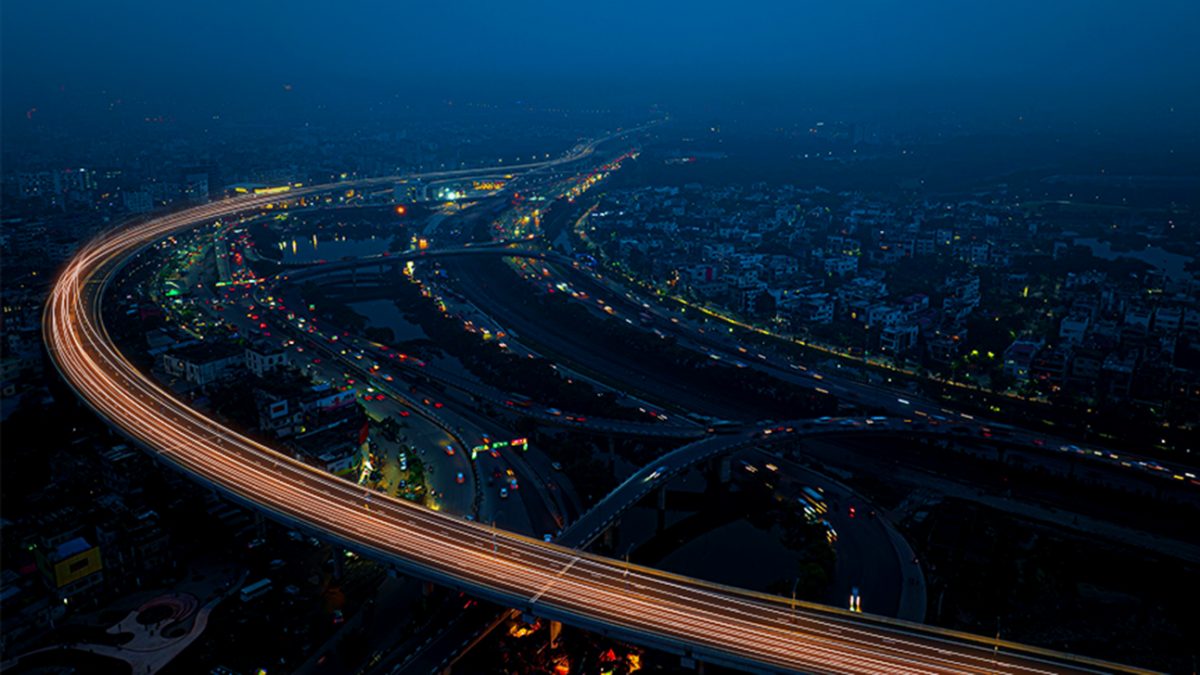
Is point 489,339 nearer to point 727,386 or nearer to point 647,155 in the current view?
point 727,386

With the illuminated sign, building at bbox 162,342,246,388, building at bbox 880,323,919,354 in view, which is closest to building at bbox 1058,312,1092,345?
building at bbox 880,323,919,354

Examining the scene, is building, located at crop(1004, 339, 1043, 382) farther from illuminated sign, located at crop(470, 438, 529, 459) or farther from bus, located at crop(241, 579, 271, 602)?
bus, located at crop(241, 579, 271, 602)

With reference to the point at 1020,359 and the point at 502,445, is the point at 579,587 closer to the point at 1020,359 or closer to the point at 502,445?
the point at 502,445

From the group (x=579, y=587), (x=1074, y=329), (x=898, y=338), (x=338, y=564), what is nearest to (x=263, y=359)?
(x=338, y=564)

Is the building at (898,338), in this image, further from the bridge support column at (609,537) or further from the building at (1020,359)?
the bridge support column at (609,537)

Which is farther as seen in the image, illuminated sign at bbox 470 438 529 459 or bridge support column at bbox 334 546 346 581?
illuminated sign at bbox 470 438 529 459

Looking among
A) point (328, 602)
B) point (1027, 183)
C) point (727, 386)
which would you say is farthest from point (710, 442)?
point (1027, 183)

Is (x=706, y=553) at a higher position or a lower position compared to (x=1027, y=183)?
lower
